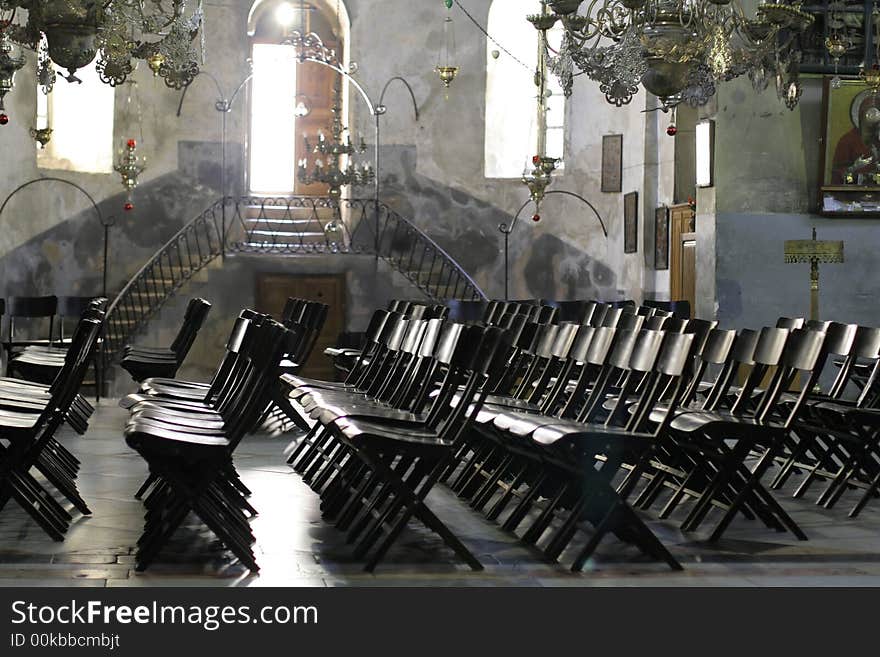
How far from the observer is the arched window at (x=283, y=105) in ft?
64.3

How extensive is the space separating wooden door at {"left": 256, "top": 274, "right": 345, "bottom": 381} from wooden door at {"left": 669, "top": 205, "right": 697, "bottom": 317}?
443 centimetres

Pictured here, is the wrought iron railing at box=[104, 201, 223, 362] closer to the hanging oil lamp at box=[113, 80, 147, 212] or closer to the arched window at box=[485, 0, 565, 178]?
the hanging oil lamp at box=[113, 80, 147, 212]

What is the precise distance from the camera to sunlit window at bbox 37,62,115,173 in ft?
59.9

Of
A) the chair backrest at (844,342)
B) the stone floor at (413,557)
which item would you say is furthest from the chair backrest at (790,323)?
the stone floor at (413,557)

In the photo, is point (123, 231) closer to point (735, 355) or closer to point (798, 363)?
point (735, 355)

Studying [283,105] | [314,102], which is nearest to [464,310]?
[314,102]

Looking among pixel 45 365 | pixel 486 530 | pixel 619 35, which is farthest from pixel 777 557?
pixel 45 365

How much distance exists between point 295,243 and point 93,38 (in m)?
10.7

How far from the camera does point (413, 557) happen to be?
17.8 feet

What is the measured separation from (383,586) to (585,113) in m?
15.1

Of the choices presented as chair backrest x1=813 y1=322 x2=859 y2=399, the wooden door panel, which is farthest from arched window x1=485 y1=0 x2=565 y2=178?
chair backrest x1=813 y1=322 x2=859 y2=399

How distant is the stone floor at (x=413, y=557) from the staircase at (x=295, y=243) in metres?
10.1

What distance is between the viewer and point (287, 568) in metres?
5.19

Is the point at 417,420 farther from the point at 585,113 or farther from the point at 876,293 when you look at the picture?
the point at 585,113
